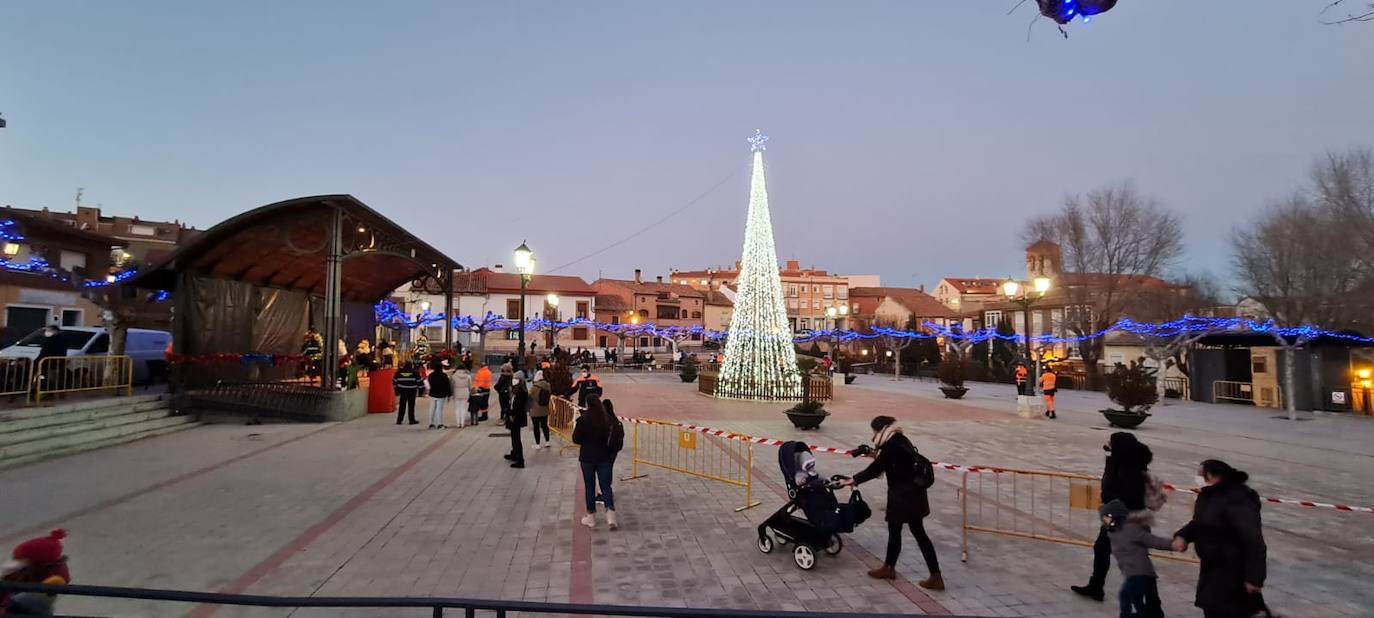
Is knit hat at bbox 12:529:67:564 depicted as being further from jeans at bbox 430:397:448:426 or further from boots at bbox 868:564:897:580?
jeans at bbox 430:397:448:426

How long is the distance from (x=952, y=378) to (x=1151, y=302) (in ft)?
59.5

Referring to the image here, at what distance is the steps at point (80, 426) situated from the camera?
10088mm

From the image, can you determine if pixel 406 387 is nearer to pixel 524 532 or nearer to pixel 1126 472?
pixel 524 532

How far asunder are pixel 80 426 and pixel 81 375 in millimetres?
3025

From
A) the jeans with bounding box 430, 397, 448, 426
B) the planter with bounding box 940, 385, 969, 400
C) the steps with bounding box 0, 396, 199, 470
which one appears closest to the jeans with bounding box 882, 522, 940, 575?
the jeans with bounding box 430, 397, 448, 426

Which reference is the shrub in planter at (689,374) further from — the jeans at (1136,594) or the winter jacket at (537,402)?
the jeans at (1136,594)

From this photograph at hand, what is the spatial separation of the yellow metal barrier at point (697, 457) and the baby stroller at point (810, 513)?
1855mm

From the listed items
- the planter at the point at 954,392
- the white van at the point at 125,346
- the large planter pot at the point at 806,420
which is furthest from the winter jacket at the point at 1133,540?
the planter at the point at 954,392

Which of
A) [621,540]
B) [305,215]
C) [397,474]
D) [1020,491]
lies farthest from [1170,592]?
[305,215]

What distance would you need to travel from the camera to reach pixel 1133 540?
13.5ft

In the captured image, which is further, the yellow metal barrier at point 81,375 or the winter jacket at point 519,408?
the yellow metal barrier at point 81,375

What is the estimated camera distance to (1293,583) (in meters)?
5.46

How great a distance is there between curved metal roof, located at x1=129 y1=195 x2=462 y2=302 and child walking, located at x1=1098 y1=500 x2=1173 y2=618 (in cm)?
1556

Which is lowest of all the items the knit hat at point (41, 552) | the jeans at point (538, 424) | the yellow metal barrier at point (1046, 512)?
the yellow metal barrier at point (1046, 512)
